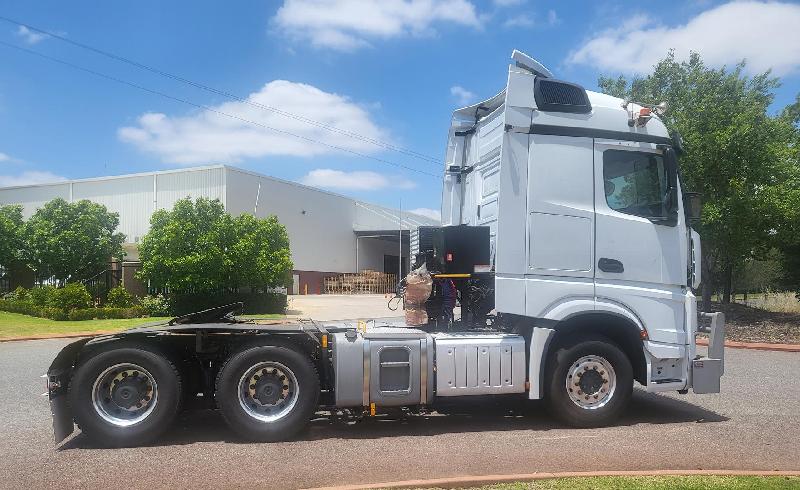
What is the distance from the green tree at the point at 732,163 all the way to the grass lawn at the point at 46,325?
18.0 meters

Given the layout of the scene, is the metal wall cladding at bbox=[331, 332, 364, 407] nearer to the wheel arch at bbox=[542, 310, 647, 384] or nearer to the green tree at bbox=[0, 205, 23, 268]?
Result: the wheel arch at bbox=[542, 310, 647, 384]

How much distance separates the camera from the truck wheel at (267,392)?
256 inches

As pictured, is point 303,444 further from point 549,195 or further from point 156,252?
point 156,252

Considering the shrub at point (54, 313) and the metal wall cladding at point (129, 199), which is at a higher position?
the metal wall cladding at point (129, 199)

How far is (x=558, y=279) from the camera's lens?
720 centimetres

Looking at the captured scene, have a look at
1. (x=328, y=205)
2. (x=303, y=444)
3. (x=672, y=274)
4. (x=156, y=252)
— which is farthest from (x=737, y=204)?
(x=328, y=205)

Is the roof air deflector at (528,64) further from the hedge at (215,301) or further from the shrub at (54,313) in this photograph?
the shrub at (54,313)

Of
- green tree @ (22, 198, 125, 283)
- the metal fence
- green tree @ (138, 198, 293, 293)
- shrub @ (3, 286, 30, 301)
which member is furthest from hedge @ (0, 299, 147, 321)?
the metal fence

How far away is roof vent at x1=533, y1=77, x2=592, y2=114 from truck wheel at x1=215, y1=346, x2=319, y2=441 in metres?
3.96

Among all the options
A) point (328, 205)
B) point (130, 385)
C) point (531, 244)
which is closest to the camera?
point (130, 385)

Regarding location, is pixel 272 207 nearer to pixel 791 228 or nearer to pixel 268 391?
pixel 791 228

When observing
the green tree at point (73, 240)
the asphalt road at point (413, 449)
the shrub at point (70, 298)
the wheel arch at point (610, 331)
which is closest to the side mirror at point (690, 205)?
the wheel arch at point (610, 331)

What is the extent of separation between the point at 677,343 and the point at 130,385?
237 inches

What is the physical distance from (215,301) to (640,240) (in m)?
21.8
